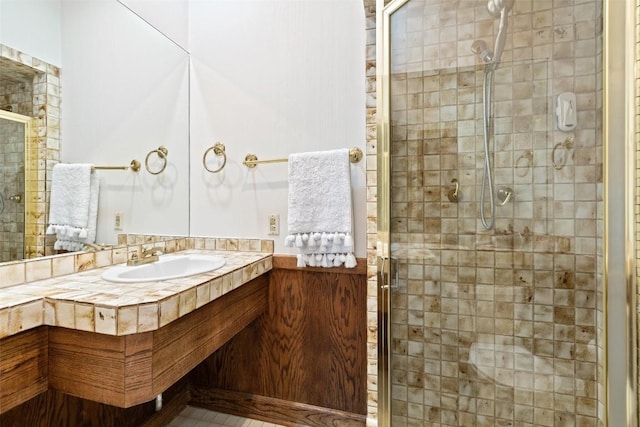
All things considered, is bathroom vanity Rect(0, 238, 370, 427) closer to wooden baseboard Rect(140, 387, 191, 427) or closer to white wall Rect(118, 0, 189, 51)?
wooden baseboard Rect(140, 387, 191, 427)

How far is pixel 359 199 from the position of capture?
155 centimetres

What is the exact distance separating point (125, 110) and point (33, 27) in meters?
0.44

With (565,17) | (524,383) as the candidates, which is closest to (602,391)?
(524,383)

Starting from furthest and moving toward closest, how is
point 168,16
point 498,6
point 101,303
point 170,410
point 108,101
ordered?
1. point 168,16
2. point 170,410
3. point 108,101
4. point 498,6
5. point 101,303

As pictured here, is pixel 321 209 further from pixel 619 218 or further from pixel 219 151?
pixel 619 218

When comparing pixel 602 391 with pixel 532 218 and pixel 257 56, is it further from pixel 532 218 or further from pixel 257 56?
pixel 257 56

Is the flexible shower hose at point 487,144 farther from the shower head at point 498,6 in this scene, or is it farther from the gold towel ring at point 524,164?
the shower head at point 498,6

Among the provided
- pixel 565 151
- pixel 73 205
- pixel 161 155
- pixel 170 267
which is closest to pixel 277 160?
pixel 161 155

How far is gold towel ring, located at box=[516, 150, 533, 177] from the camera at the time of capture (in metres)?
1.19

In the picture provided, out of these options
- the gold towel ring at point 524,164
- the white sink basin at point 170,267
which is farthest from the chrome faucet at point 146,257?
the gold towel ring at point 524,164

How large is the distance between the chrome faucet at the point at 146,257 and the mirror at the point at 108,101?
4.8 inches

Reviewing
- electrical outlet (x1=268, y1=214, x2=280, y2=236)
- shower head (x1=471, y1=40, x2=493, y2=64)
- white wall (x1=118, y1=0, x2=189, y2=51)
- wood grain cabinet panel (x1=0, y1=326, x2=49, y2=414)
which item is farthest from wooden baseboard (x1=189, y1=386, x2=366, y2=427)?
white wall (x1=118, y1=0, x2=189, y2=51)

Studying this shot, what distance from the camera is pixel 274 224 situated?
1680mm

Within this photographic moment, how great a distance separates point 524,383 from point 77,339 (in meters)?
1.63
